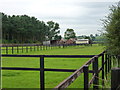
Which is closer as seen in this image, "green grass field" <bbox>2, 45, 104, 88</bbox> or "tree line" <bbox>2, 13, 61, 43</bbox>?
"green grass field" <bbox>2, 45, 104, 88</bbox>

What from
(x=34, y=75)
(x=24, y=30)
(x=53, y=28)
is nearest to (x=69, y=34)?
(x=53, y=28)

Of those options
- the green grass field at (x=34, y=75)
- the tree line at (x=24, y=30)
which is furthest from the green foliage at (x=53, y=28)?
the green grass field at (x=34, y=75)

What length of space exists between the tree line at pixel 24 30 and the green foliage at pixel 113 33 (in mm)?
80276

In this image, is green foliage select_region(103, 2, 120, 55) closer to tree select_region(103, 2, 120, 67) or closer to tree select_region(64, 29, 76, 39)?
tree select_region(103, 2, 120, 67)

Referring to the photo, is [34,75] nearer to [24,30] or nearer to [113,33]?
[113,33]

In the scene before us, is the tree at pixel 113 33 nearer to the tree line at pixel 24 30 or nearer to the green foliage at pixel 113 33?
the green foliage at pixel 113 33

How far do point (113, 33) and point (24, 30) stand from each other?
327 feet

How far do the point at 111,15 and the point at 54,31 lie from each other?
13997 centimetres

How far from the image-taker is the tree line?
99.4 metres

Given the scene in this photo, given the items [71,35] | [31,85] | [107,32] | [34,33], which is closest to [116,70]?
[31,85]

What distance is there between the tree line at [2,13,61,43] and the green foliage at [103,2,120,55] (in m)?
80.3

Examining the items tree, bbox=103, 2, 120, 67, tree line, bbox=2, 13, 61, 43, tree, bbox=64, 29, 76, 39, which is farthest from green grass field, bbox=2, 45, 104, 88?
tree, bbox=64, 29, 76, 39

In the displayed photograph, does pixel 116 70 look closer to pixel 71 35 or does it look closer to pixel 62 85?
pixel 62 85

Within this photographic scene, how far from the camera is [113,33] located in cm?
901
